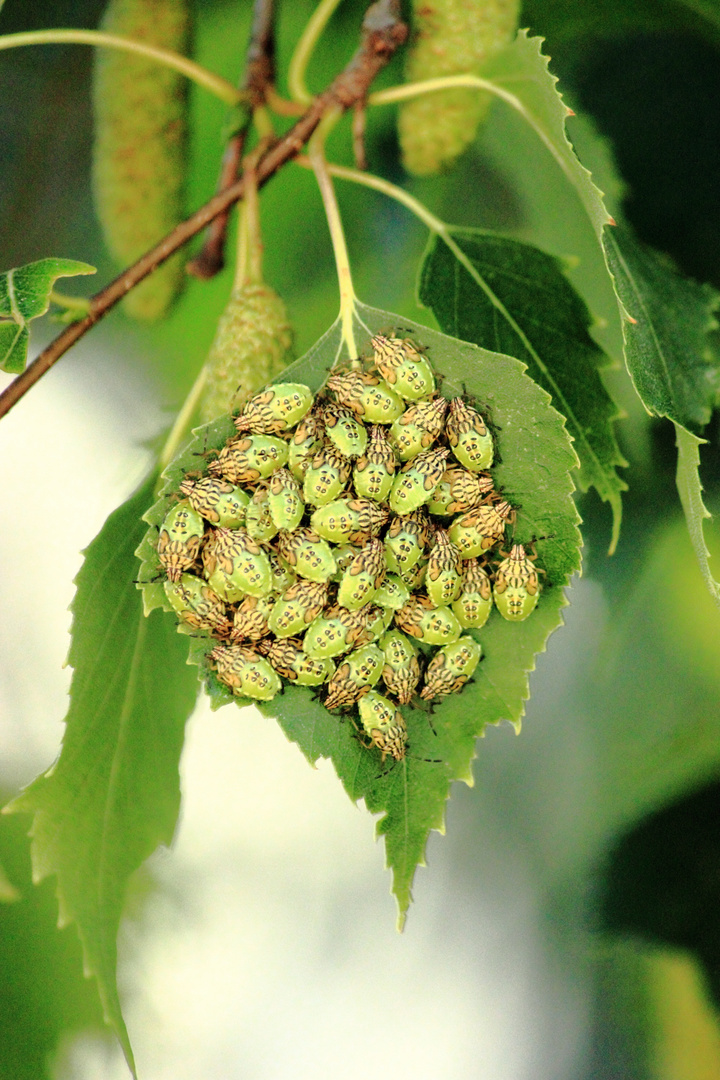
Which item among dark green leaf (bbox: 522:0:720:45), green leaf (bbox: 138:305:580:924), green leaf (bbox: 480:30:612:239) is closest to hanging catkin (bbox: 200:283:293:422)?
green leaf (bbox: 138:305:580:924)

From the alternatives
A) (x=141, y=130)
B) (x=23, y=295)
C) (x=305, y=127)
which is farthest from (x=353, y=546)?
(x=141, y=130)

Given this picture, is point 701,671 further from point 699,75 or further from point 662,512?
point 699,75

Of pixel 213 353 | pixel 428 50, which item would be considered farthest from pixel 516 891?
pixel 428 50

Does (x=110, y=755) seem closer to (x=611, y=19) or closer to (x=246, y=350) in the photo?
(x=246, y=350)

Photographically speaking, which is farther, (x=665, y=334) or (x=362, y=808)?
(x=362, y=808)

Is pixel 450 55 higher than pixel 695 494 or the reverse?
higher

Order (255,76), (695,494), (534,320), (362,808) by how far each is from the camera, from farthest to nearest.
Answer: (362,808) < (255,76) < (534,320) < (695,494)
